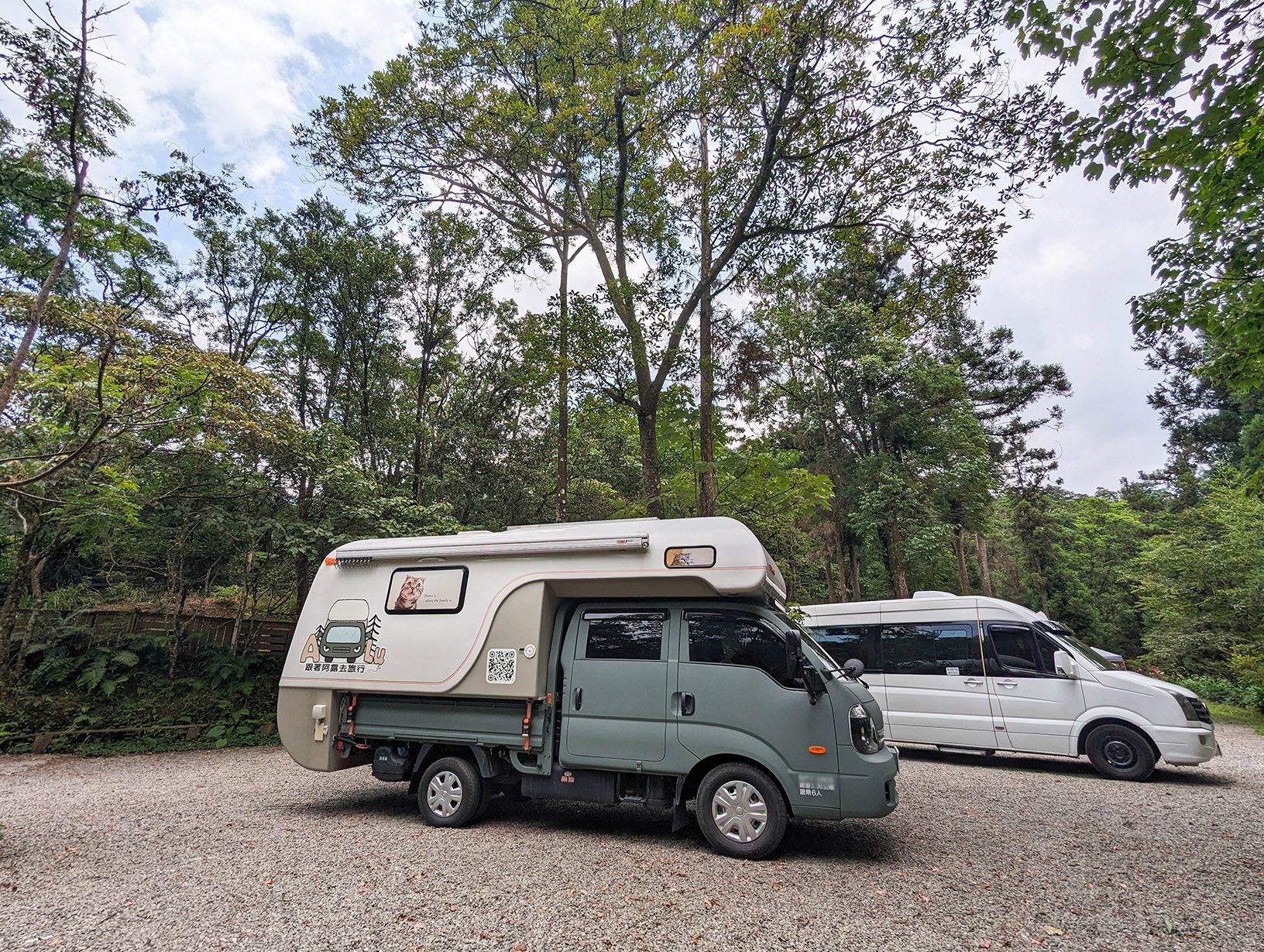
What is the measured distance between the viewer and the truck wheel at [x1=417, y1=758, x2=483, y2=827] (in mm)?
5594

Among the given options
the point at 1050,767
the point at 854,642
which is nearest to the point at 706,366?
the point at 854,642

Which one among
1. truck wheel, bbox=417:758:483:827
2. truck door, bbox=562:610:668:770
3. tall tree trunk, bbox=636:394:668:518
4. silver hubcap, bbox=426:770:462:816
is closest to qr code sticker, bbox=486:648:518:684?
truck door, bbox=562:610:668:770

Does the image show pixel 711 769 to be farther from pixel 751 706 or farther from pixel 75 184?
pixel 75 184

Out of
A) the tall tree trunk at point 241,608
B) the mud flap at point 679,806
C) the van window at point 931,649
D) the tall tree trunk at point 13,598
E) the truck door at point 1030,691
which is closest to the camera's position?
the mud flap at point 679,806

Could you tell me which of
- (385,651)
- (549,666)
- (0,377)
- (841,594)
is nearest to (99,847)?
(385,651)

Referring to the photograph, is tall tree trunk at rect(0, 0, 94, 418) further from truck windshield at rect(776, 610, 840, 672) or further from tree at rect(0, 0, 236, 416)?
truck windshield at rect(776, 610, 840, 672)

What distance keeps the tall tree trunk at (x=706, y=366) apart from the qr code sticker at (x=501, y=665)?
543 cm

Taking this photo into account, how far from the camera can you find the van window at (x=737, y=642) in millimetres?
5039

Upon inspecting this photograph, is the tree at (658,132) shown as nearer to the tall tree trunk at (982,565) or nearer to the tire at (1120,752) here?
the tire at (1120,752)

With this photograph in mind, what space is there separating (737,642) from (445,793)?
3.15 meters

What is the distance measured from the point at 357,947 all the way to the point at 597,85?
10.9m

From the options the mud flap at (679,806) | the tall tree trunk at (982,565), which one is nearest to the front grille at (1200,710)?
the mud flap at (679,806)

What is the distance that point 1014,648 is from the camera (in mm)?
8625

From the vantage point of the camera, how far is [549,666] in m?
5.60
